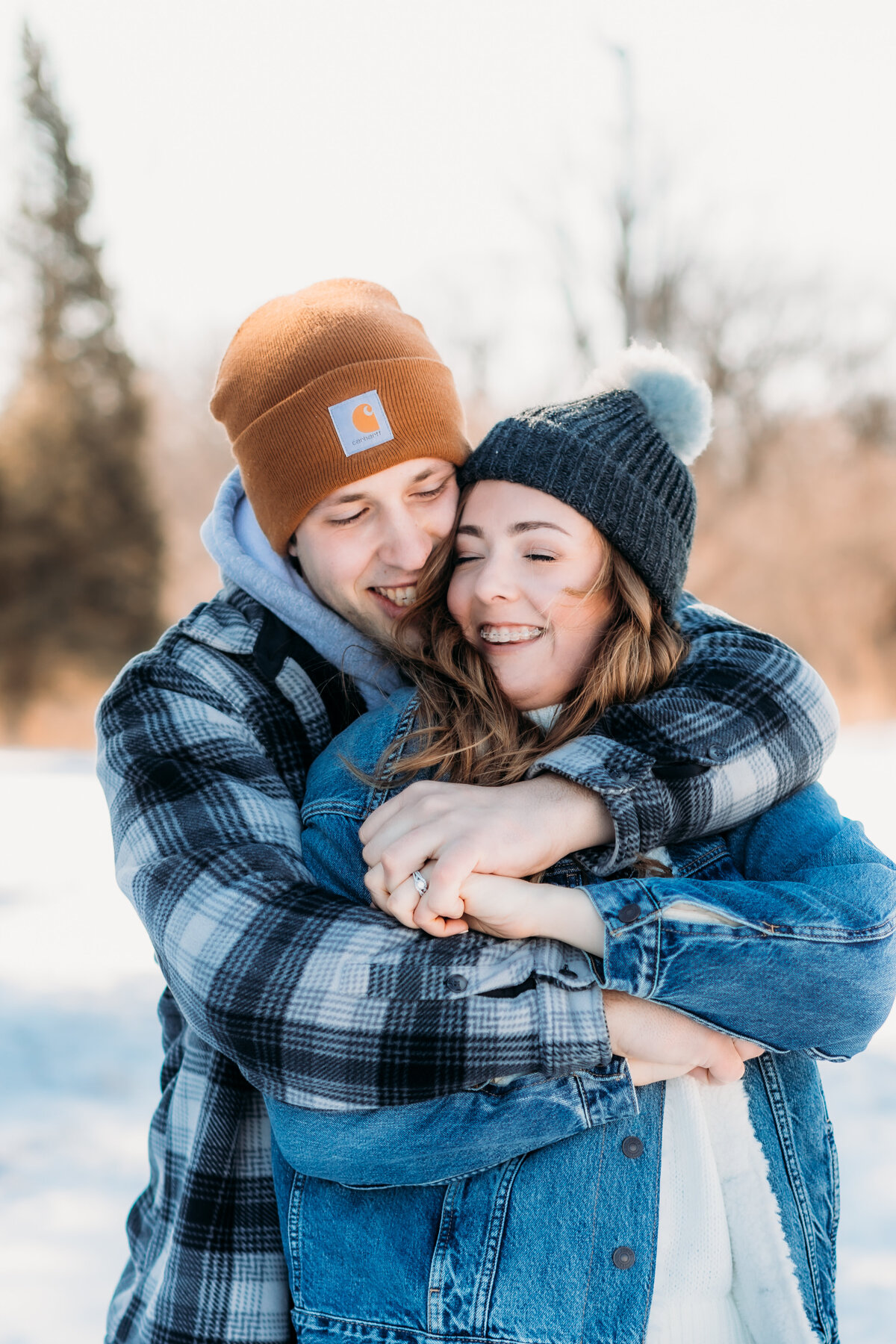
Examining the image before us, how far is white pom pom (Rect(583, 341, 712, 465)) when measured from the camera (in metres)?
1.96

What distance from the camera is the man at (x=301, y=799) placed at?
128 centimetres

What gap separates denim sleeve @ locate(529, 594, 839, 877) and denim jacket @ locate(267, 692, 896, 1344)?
0.10 metres

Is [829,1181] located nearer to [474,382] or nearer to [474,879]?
[474,879]

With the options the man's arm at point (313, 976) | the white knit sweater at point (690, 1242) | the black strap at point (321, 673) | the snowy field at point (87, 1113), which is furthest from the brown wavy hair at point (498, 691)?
the snowy field at point (87, 1113)

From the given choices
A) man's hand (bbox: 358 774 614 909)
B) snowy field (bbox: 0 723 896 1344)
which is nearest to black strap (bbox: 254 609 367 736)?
man's hand (bbox: 358 774 614 909)

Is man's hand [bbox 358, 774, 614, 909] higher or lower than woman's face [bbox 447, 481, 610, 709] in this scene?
lower

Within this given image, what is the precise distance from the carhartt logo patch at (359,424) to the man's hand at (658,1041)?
1.19 m

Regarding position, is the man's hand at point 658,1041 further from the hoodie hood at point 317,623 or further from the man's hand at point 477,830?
the hoodie hood at point 317,623

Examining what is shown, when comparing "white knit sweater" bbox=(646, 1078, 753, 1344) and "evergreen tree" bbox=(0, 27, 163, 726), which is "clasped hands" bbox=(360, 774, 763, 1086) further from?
"evergreen tree" bbox=(0, 27, 163, 726)

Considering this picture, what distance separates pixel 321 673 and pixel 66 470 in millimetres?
13234

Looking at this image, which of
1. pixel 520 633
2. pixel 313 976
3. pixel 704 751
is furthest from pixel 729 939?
pixel 520 633

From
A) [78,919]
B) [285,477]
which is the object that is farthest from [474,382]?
[285,477]

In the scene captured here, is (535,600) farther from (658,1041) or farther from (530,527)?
(658,1041)

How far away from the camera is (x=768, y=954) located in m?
1.35
